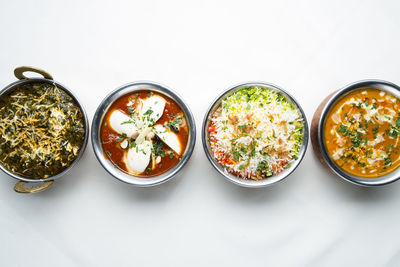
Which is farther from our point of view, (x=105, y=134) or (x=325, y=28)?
(x=325, y=28)

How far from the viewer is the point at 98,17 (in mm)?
3145

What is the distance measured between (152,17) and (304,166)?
2.43 metres

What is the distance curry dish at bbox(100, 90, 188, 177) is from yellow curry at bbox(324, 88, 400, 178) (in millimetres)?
1503

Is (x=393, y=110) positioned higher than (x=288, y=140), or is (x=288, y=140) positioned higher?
(x=393, y=110)

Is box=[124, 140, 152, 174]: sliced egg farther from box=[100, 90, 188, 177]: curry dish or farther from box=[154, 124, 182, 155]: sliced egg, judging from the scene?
box=[154, 124, 182, 155]: sliced egg

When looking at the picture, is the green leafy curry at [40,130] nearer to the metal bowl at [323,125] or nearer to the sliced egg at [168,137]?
the sliced egg at [168,137]

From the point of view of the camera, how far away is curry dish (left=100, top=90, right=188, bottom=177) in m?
2.70

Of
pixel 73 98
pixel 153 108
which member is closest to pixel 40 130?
pixel 73 98

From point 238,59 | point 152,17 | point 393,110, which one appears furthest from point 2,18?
point 393,110

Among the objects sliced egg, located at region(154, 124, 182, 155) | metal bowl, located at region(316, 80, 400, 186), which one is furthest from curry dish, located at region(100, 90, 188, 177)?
metal bowl, located at region(316, 80, 400, 186)

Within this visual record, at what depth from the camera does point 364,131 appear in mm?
2656

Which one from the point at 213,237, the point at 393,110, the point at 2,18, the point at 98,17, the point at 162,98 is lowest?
the point at 213,237

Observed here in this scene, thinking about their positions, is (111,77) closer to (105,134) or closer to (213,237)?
(105,134)

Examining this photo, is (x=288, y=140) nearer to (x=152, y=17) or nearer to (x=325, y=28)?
(x=325, y=28)
